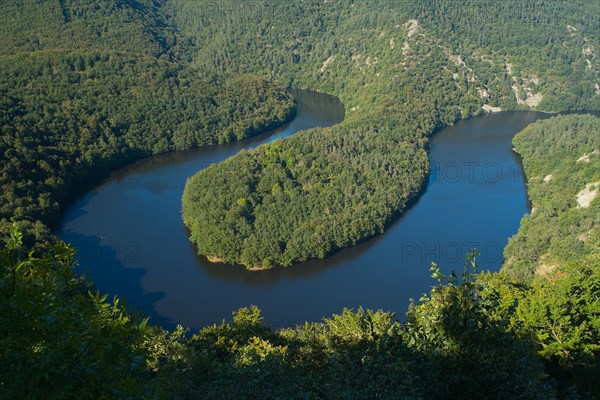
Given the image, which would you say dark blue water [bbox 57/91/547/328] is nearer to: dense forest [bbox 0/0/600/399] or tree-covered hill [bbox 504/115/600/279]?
dense forest [bbox 0/0/600/399]

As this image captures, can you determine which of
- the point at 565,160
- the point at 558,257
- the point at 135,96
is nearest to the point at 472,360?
the point at 558,257

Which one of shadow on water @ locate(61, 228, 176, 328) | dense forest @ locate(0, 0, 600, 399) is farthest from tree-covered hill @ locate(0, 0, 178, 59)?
shadow on water @ locate(61, 228, 176, 328)

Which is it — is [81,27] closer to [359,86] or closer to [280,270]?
[359,86]

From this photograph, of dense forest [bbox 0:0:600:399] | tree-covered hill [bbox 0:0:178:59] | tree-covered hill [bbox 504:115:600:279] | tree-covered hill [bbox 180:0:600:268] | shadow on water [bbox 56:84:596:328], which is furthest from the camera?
tree-covered hill [bbox 0:0:178:59]

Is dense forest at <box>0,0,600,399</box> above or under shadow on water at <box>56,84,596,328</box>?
above

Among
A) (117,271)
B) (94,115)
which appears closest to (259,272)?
(117,271)

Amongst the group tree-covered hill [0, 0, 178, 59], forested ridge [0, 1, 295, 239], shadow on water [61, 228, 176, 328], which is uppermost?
tree-covered hill [0, 0, 178, 59]
